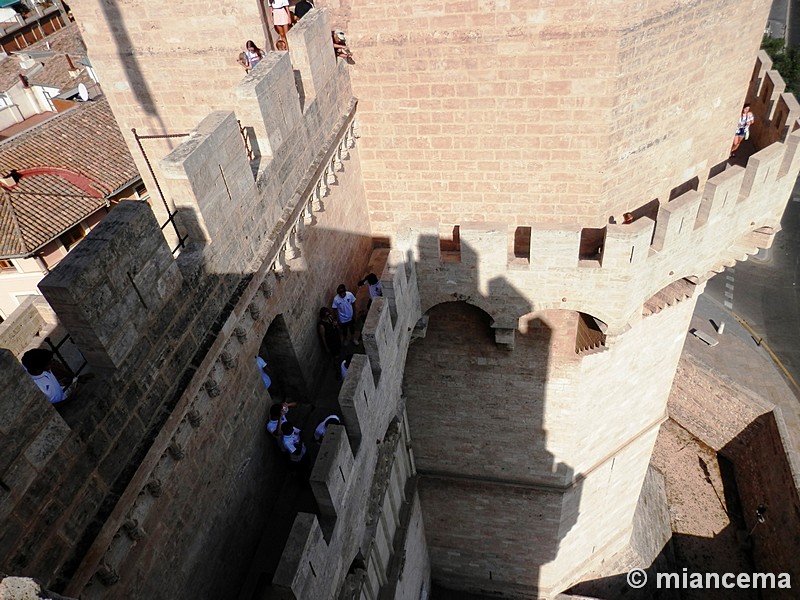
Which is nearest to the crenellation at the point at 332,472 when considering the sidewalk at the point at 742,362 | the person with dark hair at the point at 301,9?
the person with dark hair at the point at 301,9

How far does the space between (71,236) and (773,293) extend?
25.6m

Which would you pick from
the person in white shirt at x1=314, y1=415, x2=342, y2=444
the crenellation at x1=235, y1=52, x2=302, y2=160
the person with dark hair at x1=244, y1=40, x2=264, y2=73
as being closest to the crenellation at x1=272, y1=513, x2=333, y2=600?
the person in white shirt at x1=314, y1=415, x2=342, y2=444

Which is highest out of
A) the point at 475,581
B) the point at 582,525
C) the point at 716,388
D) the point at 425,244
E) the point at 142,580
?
the point at 425,244

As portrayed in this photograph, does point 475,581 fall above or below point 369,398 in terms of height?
below

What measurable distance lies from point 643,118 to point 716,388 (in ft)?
47.8

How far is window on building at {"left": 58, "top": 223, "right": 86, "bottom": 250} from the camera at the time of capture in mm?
15891

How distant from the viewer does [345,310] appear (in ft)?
27.6

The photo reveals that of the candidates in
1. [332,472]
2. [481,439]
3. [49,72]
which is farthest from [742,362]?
[49,72]

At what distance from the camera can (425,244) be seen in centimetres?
824

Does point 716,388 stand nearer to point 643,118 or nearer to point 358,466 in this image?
point 643,118

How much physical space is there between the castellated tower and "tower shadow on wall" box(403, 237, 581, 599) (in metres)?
0.07

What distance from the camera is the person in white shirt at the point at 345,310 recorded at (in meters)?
8.34

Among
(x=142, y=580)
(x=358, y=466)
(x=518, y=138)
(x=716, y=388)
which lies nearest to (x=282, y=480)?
(x=358, y=466)

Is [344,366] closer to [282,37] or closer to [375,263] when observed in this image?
[375,263]
